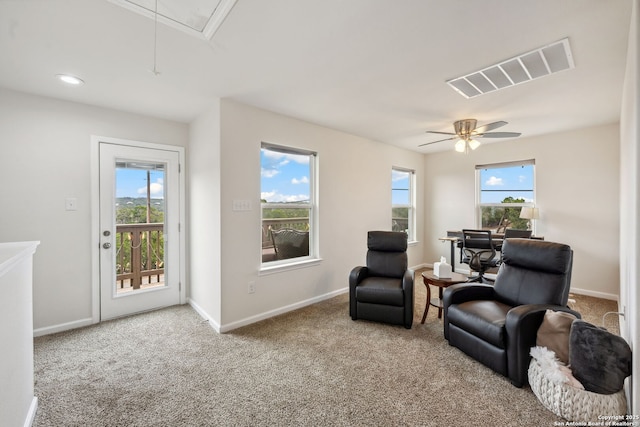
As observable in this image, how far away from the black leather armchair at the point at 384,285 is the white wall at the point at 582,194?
2.82 m

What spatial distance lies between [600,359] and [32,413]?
349 cm

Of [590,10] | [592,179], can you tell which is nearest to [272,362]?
[590,10]

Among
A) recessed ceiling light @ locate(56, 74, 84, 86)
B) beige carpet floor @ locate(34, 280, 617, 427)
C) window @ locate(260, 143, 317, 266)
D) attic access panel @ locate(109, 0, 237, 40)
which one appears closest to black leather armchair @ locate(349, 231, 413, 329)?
beige carpet floor @ locate(34, 280, 617, 427)

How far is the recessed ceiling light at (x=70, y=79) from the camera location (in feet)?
7.72

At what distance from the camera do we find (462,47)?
1970 mm

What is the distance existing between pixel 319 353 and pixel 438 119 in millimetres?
3205

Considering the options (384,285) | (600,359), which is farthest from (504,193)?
(600,359)

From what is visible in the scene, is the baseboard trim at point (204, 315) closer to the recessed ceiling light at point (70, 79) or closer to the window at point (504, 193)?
the recessed ceiling light at point (70, 79)

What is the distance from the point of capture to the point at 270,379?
2066 mm

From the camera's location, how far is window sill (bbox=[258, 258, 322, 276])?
321cm

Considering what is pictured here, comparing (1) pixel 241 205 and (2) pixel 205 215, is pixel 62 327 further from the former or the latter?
(1) pixel 241 205

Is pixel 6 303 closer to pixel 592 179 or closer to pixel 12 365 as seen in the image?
pixel 12 365

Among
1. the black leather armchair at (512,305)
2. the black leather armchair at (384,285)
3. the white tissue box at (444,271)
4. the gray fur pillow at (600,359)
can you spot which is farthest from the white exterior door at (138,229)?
the gray fur pillow at (600,359)

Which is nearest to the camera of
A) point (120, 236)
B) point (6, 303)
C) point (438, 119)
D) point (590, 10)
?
point (6, 303)
